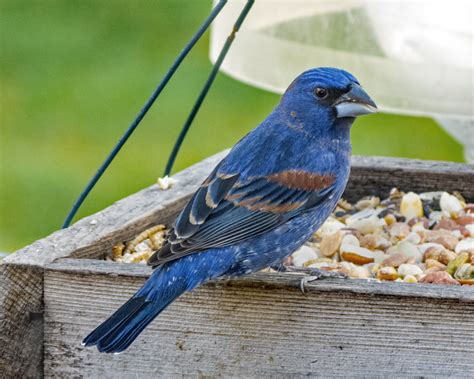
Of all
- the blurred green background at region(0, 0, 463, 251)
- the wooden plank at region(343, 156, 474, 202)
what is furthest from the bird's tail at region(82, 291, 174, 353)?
the blurred green background at region(0, 0, 463, 251)

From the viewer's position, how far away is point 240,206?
3.03 m

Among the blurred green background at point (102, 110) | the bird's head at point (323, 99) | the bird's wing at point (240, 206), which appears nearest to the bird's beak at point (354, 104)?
Result: the bird's head at point (323, 99)

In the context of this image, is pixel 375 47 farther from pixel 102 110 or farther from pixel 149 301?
pixel 102 110

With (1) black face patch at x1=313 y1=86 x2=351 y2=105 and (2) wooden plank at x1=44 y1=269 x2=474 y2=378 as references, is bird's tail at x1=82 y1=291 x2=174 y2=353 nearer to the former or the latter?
(2) wooden plank at x1=44 y1=269 x2=474 y2=378

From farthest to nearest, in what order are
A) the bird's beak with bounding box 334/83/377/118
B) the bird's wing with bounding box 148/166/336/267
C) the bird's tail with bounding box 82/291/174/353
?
the bird's beak with bounding box 334/83/377/118, the bird's wing with bounding box 148/166/336/267, the bird's tail with bounding box 82/291/174/353

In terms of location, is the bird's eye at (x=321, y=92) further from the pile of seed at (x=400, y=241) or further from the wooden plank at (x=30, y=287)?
the wooden plank at (x=30, y=287)

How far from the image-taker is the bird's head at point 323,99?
125 inches

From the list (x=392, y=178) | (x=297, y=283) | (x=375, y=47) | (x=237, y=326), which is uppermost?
(x=297, y=283)

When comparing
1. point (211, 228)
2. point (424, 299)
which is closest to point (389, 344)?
point (424, 299)

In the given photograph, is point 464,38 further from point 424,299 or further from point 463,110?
point 424,299

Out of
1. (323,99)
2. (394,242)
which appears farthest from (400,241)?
(323,99)

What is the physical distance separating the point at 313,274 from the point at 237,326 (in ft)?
0.77

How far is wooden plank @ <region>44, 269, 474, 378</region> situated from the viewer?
9.33 feet

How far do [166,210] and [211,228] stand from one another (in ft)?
2.42
